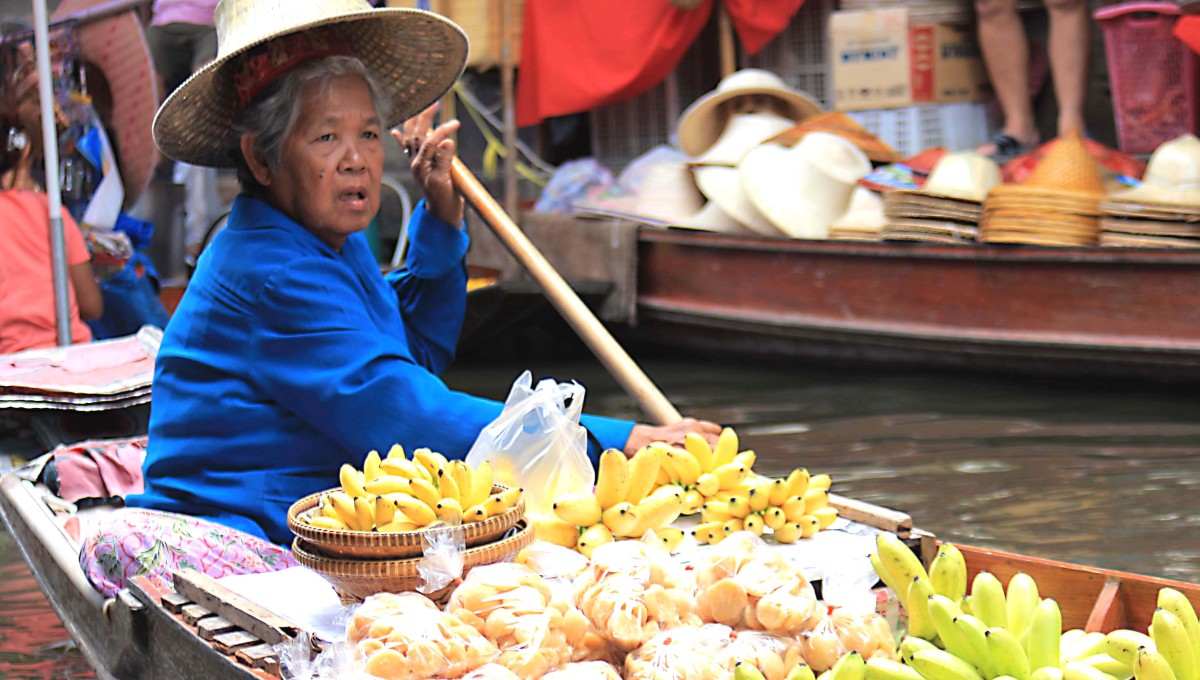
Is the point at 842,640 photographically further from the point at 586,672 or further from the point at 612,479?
the point at 612,479

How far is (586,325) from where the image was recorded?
296 cm

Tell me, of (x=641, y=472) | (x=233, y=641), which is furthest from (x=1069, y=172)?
(x=233, y=641)

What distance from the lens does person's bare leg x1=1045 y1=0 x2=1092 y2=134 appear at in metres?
6.24

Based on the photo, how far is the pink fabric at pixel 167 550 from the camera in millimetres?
2248

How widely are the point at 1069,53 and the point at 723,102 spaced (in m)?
1.89

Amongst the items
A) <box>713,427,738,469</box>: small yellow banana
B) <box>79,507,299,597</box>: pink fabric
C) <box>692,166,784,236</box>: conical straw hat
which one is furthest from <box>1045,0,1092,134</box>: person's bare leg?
<box>79,507,299,597</box>: pink fabric

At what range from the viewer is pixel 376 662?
1551 millimetres

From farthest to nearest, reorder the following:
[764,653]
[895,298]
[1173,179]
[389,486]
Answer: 1. [895,298]
2. [1173,179]
3. [389,486]
4. [764,653]

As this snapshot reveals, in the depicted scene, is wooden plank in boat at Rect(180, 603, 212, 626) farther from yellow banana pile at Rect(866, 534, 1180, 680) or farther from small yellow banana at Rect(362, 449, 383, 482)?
yellow banana pile at Rect(866, 534, 1180, 680)

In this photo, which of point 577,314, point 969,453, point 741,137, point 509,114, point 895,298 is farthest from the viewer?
point 509,114

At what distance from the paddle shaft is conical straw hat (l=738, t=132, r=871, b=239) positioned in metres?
3.28

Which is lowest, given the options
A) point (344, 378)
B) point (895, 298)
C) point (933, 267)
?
point (895, 298)

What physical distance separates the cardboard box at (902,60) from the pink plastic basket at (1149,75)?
913mm

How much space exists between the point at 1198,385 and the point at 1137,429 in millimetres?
671
